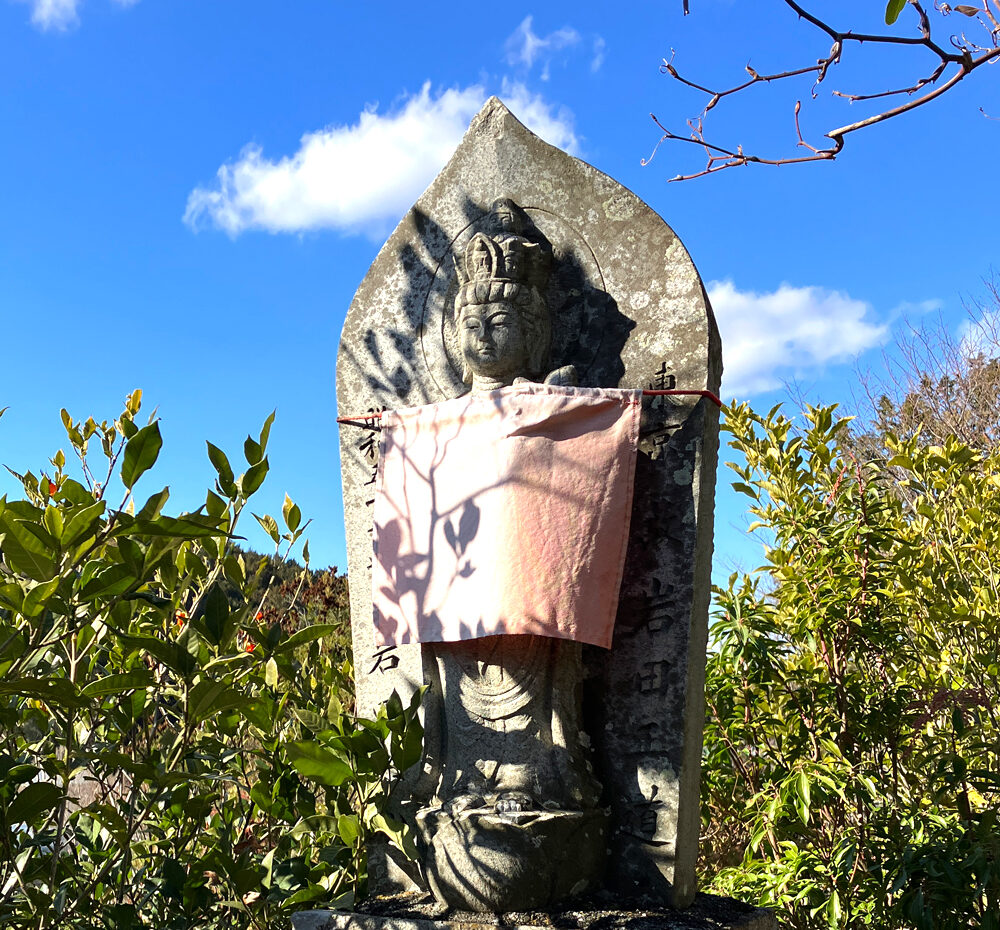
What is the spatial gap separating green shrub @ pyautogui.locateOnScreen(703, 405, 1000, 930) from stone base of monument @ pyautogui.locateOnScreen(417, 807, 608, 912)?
2.38 feet

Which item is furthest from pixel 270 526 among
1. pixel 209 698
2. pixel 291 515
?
pixel 209 698

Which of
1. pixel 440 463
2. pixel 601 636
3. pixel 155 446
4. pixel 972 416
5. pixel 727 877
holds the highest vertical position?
pixel 972 416

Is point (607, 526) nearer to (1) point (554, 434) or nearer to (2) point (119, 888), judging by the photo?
(1) point (554, 434)

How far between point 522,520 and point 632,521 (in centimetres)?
31

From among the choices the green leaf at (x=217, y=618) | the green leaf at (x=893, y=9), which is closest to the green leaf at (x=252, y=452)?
the green leaf at (x=217, y=618)

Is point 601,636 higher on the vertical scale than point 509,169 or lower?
lower

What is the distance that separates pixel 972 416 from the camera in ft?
33.6

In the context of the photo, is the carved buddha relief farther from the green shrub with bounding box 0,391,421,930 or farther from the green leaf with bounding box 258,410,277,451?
the green leaf with bounding box 258,410,277,451

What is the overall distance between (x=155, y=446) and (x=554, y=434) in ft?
4.13

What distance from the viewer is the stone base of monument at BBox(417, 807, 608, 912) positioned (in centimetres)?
225

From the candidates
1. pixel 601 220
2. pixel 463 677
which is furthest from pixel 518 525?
pixel 601 220

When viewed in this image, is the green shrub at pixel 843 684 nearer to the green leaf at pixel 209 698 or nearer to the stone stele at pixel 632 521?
the stone stele at pixel 632 521

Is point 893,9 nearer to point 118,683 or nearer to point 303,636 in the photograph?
point 303,636

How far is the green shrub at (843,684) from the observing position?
283cm
